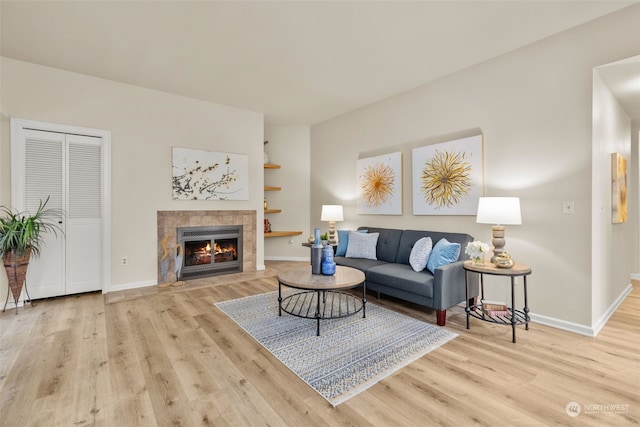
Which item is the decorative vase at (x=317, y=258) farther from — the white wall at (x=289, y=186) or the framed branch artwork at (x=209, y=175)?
the white wall at (x=289, y=186)

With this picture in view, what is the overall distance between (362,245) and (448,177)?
1441mm

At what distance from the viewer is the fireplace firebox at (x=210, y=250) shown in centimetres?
471

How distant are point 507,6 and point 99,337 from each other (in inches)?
182

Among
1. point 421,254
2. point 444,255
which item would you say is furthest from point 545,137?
point 421,254

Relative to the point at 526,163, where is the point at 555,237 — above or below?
below

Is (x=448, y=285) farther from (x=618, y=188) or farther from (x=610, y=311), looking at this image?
(x=618, y=188)

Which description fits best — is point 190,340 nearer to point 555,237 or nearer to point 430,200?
point 430,200

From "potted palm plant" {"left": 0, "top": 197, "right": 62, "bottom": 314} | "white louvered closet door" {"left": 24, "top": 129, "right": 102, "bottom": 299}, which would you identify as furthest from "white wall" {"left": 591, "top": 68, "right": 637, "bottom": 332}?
"potted palm plant" {"left": 0, "top": 197, "right": 62, "bottom": 314}

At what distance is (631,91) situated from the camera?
10.5 feet

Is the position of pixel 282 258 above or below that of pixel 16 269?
below

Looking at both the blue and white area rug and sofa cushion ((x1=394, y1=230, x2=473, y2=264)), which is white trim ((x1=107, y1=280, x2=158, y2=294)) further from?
sofa cushion ((x1=394, y1=230, x2=473, y2=264))

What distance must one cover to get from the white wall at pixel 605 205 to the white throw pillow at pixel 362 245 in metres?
2.26

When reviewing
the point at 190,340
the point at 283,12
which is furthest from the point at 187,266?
the point at 283,12

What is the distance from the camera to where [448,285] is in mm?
2898
